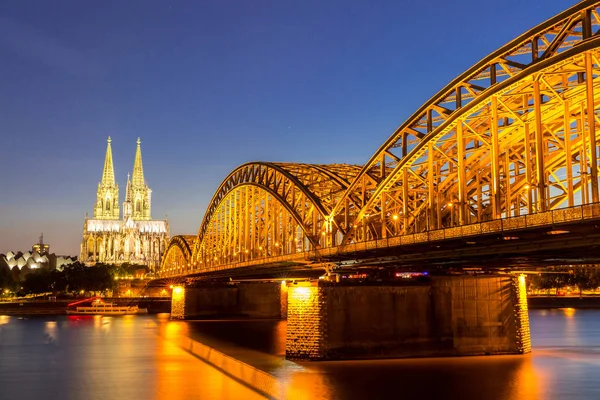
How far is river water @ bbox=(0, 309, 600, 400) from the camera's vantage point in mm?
43125

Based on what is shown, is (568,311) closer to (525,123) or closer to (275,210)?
(275,210)

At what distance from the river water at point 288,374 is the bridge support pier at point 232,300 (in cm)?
4649

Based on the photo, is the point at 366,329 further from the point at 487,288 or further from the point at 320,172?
the point at 320,172

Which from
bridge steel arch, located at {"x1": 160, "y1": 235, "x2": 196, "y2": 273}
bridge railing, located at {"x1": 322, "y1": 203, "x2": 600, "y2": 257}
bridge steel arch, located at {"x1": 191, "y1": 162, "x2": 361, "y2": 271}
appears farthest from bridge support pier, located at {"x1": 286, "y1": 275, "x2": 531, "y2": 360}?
bridge steel arch, located at {"x1": 160, "y1": 235, "x2": 196, "y2": 273}

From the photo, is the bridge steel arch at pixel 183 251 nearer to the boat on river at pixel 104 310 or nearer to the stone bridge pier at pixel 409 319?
the boat on river at pixel 104 310

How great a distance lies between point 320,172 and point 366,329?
29062 mm

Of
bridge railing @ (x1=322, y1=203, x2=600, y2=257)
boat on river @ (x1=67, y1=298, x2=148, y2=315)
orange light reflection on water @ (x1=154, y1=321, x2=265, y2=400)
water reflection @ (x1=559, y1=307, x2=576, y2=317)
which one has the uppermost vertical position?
bridge railing @ (x1=322, y1=203, x2=600, y2=257)

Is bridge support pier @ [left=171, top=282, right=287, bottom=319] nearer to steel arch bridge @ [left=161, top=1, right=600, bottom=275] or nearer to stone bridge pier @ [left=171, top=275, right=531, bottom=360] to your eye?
steel arch bridge @ [left=161, top=1, right=600, bottom=275]

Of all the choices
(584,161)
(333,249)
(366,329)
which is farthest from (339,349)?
(584,161)

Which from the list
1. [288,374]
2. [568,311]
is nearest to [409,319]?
[288,374]

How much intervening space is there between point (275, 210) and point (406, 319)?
148 ft

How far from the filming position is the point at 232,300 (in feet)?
427

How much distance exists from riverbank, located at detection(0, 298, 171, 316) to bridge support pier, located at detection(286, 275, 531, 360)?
11847cm

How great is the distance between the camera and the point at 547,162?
4912 cm
